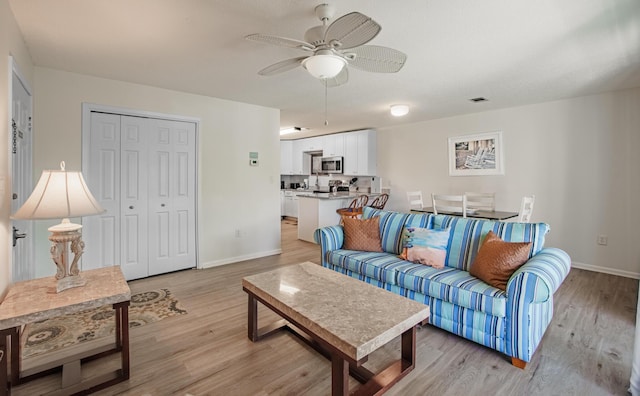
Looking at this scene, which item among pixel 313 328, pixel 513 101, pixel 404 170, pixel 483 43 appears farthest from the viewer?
pixel 404 170

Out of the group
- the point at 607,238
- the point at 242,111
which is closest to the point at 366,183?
the point at 242,111

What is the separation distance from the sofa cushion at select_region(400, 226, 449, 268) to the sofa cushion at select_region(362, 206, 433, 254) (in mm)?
184

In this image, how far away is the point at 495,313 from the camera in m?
1.99

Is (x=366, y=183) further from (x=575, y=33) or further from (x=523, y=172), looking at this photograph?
(x=575, y=33)

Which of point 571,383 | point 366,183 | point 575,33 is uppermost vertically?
point 575,33

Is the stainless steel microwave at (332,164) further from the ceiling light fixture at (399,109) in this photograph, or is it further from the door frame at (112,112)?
the door frame at (112,112)

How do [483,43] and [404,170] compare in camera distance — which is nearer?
[483,43]

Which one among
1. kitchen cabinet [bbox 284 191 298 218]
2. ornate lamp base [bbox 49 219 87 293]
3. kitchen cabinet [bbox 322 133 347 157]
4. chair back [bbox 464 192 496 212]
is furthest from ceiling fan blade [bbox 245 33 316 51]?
kitchen cabinet [bbox 284 191 298 218]

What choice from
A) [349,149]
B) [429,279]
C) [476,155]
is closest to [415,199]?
[476,155]

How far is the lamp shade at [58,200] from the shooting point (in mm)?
1604

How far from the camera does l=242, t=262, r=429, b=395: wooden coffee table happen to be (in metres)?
1.47

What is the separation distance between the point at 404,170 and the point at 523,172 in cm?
206

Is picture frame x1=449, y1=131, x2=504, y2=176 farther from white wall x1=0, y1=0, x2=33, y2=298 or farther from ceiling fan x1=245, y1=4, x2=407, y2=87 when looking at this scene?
white wall x1=0, y1=0, x2=33, y2=298

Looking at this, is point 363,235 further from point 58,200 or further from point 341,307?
point 58,200
